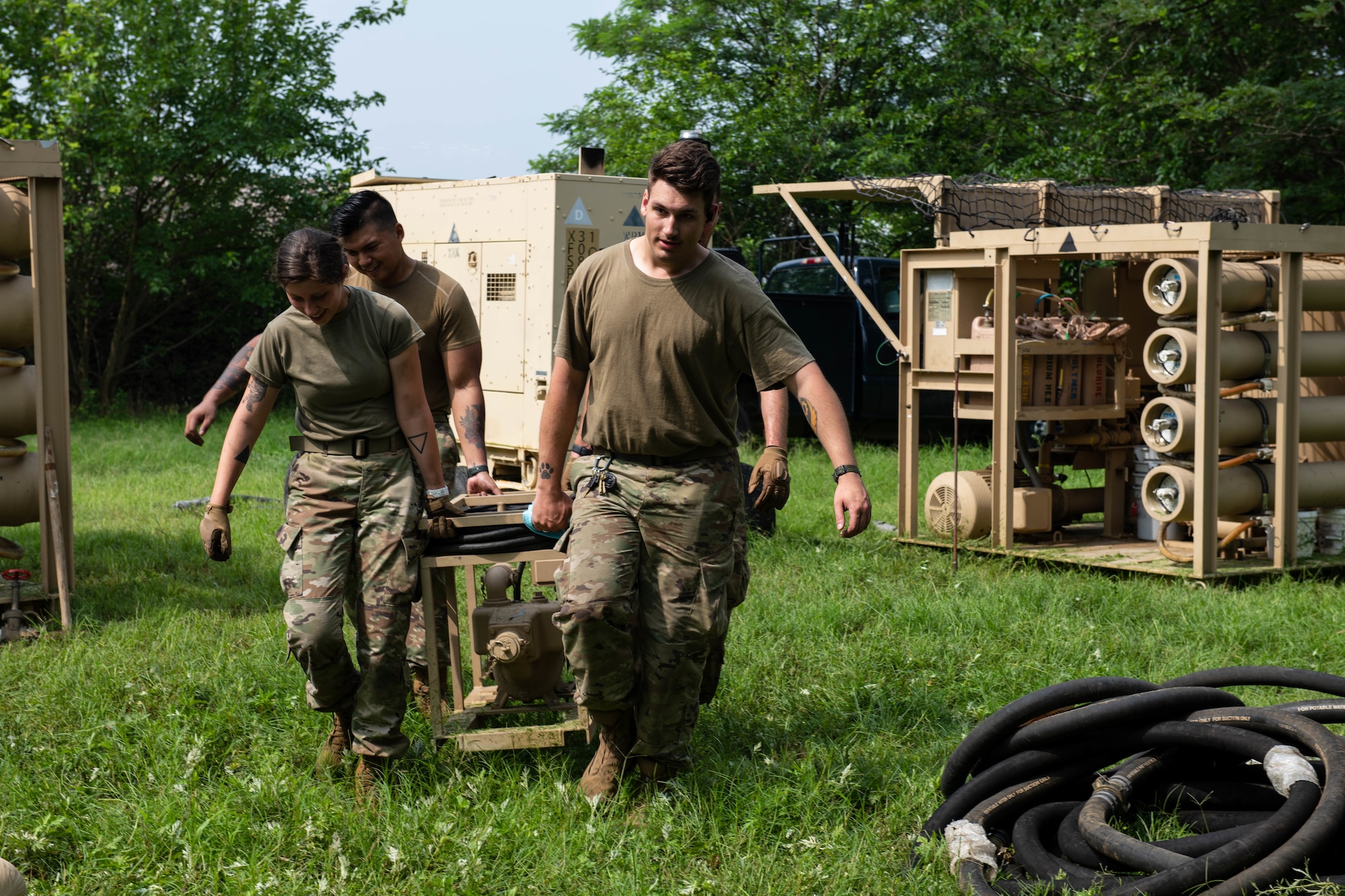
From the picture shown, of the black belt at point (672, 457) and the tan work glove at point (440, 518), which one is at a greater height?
the black belt at point (672, 457)

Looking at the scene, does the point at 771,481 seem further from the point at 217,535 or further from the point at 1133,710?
the point at 217,535

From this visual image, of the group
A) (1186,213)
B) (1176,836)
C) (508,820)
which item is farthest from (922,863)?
(1186,213)

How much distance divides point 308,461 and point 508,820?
137cm

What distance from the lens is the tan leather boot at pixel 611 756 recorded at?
14.2ft

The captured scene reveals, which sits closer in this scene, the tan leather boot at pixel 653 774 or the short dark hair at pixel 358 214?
the tan leather boot at pixel 653 774

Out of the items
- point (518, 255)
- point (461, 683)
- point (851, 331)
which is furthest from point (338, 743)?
point (851, 331)

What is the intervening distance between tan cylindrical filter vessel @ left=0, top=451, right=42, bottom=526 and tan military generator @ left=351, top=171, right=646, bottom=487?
2974 mm

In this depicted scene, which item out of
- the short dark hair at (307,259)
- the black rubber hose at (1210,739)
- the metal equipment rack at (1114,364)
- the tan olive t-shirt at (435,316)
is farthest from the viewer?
the metal equipment rack at (1114,364)

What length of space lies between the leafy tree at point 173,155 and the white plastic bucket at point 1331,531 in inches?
543

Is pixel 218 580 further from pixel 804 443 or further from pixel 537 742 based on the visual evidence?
pixel 804 443

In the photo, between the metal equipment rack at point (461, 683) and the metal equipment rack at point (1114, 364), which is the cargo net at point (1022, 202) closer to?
the metal equipment rack at point (1114, 364)

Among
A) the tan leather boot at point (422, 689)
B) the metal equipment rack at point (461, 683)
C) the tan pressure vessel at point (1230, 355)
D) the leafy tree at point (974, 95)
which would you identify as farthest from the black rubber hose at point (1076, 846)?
the leafy tree at point (974, 95)

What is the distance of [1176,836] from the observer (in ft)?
12.6

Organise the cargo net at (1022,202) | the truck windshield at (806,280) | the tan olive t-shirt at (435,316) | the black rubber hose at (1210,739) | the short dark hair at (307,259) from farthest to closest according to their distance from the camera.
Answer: the truck windshield at (806,280)
the cargo net at (1022,202)
the tan olive t-shirt at (435,316)
the short dark hair at (307,259)
the black rubber hose at (1210,739)
